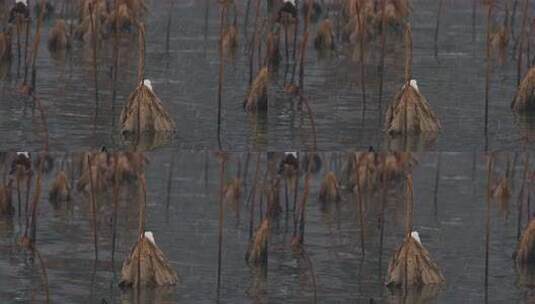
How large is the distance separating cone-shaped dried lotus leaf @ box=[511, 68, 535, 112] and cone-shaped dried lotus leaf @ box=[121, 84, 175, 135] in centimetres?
337

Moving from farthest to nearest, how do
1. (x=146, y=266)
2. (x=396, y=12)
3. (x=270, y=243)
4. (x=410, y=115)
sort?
(x=396, y=12) → (x=410, y=115) → (x=270, y=243) → (x=146, y=266)

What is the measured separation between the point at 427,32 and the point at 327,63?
2739 mm

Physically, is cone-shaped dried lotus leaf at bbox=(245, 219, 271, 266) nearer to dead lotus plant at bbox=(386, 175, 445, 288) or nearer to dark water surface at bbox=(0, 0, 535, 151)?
dead lotus plant at bbox=(386, 175, 445, 288)

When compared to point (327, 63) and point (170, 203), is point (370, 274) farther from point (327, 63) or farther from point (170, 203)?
point (327, 63)

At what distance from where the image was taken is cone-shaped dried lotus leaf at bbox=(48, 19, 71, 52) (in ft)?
91.2

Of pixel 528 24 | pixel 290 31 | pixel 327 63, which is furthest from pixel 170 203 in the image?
pixel 528 24

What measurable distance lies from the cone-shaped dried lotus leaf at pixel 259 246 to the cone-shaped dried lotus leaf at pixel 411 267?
109 centimetres

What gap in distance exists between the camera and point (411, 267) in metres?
20.4

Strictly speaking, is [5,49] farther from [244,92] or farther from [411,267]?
[411,267]

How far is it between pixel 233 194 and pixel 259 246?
3405 millimetres

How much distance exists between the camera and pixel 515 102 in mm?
24328

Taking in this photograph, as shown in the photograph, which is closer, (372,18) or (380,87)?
(380,87)

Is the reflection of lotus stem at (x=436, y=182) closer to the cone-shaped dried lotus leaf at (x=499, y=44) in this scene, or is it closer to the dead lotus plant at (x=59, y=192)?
the cone-shaped dried lotus leaf at (x=499, y=44)

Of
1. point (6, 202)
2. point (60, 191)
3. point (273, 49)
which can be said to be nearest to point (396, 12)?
point (273, 49)
